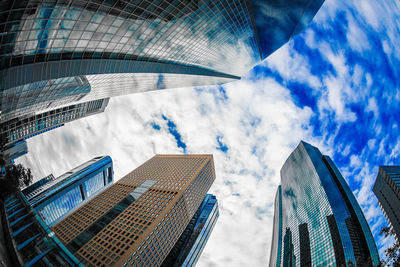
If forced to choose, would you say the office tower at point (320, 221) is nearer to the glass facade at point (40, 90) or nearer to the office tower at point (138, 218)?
the office tower at point (138, 218)

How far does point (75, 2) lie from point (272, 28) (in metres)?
48.6

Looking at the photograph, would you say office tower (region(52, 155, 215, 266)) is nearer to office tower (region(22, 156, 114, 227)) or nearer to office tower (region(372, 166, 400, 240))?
office tower (region(22, 156, 114, 227))

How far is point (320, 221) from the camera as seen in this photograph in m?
101

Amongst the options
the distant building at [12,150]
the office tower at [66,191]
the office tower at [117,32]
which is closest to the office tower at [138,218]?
the distant building at [12,150]

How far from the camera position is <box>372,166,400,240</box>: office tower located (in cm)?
7954

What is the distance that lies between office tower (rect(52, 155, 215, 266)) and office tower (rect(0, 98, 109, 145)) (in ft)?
142

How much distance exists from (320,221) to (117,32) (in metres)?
133

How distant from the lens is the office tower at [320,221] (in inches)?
3401

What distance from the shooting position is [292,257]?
116m

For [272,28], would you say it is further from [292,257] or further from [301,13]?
[292,257]

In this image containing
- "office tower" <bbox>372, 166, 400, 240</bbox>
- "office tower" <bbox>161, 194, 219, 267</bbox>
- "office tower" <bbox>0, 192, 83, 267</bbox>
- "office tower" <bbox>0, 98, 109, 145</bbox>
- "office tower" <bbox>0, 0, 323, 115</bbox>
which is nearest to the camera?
"office tower" <bbox>0, 192, 83, 267</bbox>

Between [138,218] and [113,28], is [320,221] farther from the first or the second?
[113,28]

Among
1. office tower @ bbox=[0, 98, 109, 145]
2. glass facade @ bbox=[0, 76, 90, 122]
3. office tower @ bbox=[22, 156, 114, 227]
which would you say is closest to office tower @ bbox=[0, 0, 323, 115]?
glass facade @ bbox=[0, 76, 90, 122]

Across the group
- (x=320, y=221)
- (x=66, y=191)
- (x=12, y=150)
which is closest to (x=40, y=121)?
(x=12, y=150)
